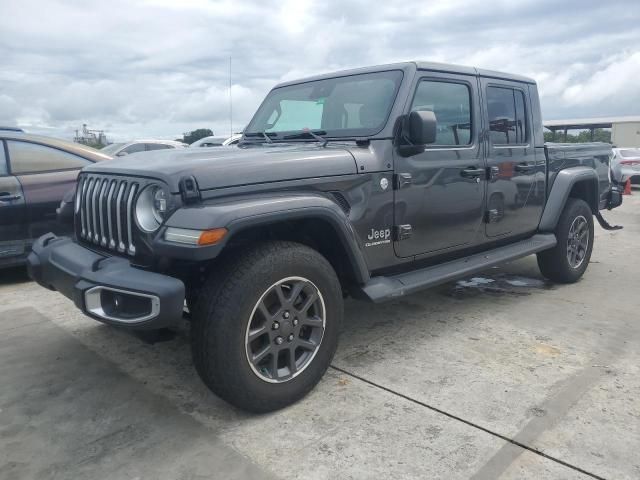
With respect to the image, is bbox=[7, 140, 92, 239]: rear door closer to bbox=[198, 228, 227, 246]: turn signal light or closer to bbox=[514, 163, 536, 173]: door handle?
bbox=[198, 228, 227, 246]: turn signal light

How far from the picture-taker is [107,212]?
9.56 feet

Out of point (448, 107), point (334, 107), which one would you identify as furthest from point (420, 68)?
point (334, 107)

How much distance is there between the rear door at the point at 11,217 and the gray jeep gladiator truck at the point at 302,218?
6.89ft

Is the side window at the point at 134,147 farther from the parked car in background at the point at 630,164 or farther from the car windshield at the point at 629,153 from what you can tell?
the car windshield at the point at 629,153

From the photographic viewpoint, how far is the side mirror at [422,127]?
10.5 ft

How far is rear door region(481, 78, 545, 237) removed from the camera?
13.6 feet

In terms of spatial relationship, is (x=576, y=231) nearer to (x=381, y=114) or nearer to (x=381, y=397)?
(x=381, y=114)

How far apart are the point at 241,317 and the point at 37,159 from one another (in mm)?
3878

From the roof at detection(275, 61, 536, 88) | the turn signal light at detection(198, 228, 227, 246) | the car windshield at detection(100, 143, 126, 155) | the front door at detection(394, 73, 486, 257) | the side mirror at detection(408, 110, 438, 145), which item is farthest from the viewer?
the car windshield at detection(100, 143, 126, 155)

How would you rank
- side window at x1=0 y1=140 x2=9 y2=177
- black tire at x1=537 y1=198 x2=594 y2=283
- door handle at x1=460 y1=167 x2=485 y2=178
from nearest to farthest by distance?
door handle at x1=460 y1=167 x2=485 y2=178 < black tire at x1=537 y1=198 x2=594 y2=283 < side window at x1=0 y1=140 x2=9 y2=177

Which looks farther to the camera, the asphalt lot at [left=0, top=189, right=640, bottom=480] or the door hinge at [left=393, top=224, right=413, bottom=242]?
the door hinge at [left=393, top=224, right=413, bottom=242]

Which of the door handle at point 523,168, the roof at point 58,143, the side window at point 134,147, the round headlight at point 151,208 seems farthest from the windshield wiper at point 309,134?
the side window at point 134,147

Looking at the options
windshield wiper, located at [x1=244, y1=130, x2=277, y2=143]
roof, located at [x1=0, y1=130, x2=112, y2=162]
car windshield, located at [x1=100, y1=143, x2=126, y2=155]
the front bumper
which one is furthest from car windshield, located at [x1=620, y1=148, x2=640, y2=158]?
the front bumper

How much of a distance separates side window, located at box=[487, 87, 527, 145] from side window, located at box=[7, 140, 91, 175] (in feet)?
13.1
